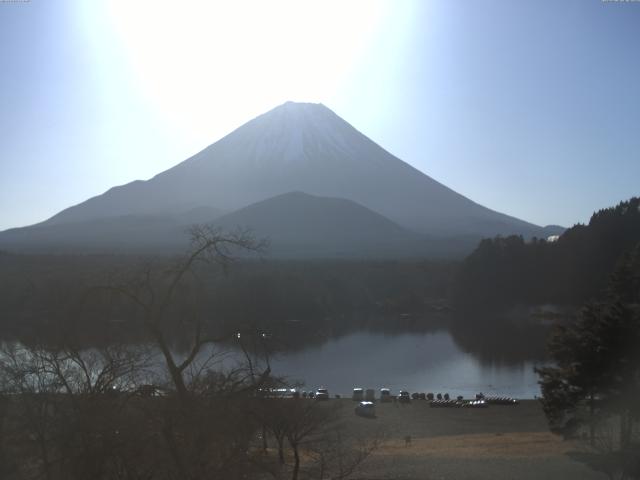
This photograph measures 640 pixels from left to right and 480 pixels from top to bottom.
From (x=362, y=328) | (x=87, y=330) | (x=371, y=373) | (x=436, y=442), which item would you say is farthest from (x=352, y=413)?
(x=362, y=328)

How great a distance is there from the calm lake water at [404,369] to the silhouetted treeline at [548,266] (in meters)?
8.02

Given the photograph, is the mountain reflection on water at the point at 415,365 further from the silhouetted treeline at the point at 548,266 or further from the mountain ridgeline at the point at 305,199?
the mountain ridgeline at the point at 305,199

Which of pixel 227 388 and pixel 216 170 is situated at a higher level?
pixel 216 170

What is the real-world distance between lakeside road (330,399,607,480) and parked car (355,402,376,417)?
11 centimetres

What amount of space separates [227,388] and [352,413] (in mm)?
8508

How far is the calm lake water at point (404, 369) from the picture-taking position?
13609 mm

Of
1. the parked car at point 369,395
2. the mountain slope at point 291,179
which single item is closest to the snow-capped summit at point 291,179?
the mountain slope at point 291,179

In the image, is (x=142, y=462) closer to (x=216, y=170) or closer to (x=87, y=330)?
(x=87, y=330)

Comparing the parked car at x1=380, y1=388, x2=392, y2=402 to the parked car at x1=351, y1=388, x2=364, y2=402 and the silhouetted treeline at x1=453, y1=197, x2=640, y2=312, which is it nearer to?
the parked car at x1=351, y1=388, x2=364, y2=402

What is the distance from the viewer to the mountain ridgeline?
178 ft

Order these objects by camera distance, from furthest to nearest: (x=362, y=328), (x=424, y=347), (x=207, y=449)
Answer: (x=362, y=328)
(x=424, y=347)
(x=207, y=449)

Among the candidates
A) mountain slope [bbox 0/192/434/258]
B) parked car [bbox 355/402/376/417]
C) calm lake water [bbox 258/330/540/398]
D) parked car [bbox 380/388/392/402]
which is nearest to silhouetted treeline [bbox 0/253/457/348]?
calm lake water [bbox 258/330/540/398]

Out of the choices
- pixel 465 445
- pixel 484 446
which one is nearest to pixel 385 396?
pixel 465 445

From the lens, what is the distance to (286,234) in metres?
54.0
